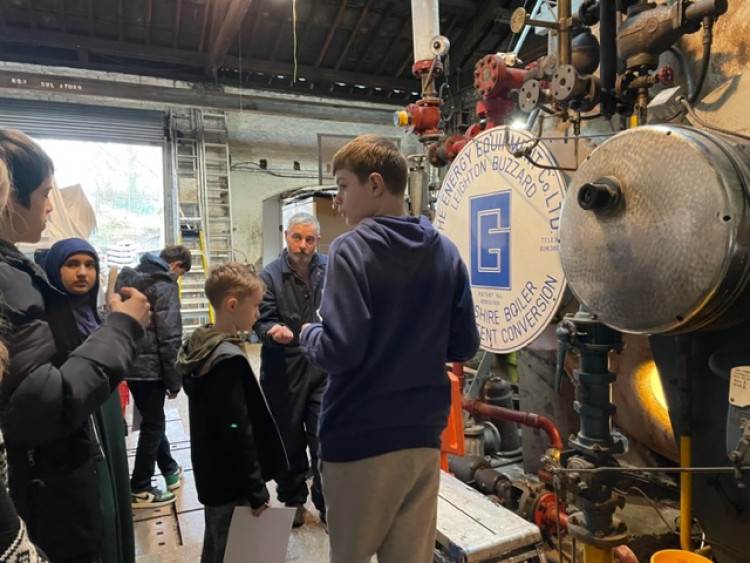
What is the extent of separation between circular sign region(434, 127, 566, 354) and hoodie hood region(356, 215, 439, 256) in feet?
1.69

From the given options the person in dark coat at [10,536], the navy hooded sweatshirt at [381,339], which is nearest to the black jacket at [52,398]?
the person in dark coat at [10,536]

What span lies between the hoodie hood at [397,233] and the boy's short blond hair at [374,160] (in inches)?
3.9

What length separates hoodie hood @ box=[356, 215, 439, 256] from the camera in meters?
1.27

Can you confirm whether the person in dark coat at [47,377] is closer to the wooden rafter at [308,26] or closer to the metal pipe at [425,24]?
the metal pipe at [425,24]

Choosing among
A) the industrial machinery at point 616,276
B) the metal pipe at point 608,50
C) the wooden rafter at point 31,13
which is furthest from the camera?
the wooden rafter at point 31,13

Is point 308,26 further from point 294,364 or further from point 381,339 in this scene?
point 381,339

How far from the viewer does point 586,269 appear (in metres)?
1.31

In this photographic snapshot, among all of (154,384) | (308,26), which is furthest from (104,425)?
(308,26)

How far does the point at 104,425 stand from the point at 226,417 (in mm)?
350

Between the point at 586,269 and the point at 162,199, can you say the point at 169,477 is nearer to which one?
the point at 586,269

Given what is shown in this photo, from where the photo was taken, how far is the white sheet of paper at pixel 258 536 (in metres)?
1.51

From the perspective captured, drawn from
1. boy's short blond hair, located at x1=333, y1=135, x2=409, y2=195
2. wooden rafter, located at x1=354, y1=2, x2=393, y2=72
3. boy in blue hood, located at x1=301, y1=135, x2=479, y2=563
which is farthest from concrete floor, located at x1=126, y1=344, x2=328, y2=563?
wooden rafter, located at x1=354, y1=2, x2=393, y2=72

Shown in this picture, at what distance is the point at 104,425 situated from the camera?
1294 millimetres

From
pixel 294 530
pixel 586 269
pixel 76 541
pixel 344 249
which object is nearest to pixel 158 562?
pixel 294 530
